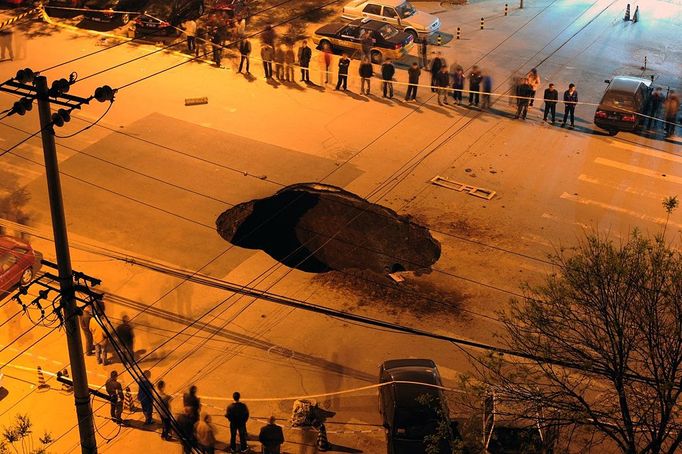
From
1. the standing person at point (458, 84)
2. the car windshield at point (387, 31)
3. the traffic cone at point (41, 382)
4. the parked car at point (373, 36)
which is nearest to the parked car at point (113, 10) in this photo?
the parked car at point (373, 36)

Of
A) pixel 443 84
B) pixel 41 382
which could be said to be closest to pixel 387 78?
pixel 443 84

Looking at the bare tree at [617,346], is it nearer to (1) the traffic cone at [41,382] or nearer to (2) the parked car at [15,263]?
(1) the traffic cone at [41,382]

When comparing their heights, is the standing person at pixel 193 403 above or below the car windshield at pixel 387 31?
below

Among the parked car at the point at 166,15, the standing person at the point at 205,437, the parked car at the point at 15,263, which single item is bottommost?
the standing person at the point at 205,437

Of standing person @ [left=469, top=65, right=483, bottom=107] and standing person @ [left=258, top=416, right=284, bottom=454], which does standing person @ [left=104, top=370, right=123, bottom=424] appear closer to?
standing person @ [left=258, top=416, right=284, bottom=454]

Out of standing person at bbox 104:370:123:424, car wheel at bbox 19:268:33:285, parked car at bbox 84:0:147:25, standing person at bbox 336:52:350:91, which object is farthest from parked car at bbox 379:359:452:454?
parked car at bbox 84:0:147:25

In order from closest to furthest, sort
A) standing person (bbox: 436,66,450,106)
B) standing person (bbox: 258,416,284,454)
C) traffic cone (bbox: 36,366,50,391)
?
1. standing person (bbox: 258,416,284,454)
2. traffic cone (bbox: 36,366,50,391)
3. standing person (bbox: 436,66,450,106)

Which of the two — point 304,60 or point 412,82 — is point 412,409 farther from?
point 304,60
